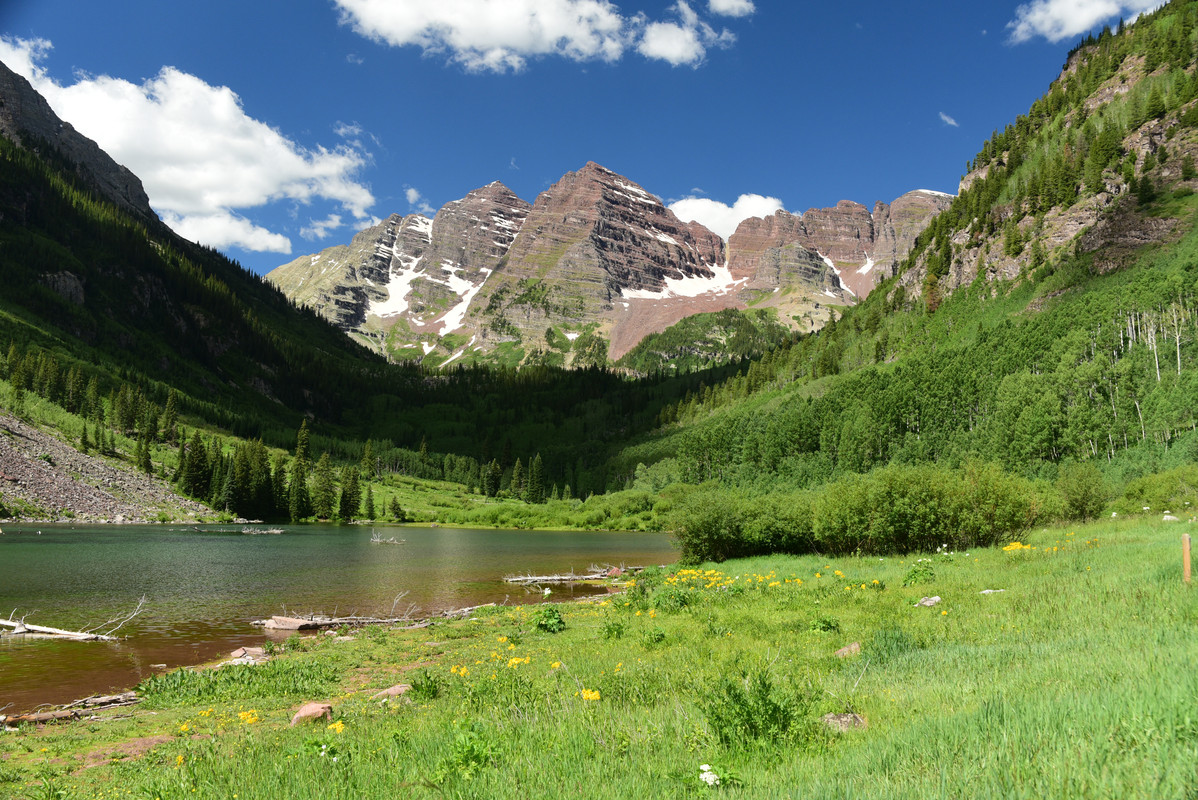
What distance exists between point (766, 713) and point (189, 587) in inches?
2056

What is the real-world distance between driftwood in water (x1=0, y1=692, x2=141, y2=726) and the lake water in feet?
5.94

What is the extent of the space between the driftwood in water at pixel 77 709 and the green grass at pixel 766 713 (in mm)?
1001

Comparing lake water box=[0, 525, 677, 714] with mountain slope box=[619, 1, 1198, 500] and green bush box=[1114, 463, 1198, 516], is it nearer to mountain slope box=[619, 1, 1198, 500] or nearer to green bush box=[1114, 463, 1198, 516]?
green bush box=[1114, 463, 1198, 516]

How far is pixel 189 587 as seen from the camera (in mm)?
45906

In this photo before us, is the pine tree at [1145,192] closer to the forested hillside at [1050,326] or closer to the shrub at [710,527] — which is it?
the forested hillside at [1050,326]

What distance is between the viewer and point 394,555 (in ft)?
262

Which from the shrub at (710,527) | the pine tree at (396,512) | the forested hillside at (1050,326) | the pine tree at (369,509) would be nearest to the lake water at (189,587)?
the shrub at (710,527)

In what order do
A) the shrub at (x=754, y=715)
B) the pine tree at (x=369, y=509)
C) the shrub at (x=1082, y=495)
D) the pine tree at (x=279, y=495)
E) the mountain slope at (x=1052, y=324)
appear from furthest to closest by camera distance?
the pine tree at (x=369, y=509), the pine tree at (x=279, y=495), the mountain slope at (x=1052, y=324), the shrub at (x=1082, y=495), the shrub at (x=754, y=715)

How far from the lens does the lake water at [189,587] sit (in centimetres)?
2469

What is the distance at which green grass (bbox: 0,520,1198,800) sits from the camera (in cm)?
559

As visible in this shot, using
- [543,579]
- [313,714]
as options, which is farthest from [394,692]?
[543,579]

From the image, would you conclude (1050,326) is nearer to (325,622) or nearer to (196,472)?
(325,622)

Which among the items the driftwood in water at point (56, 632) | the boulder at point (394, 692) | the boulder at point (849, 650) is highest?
→ the boulder at point (849, 650)

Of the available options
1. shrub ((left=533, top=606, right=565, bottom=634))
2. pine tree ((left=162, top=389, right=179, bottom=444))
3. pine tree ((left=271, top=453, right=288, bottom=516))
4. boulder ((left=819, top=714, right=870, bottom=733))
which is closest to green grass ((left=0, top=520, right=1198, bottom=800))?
boulder ((left=819, top=714, right=870, bottom=733))
